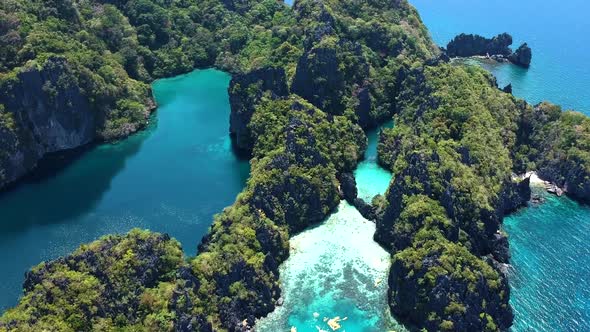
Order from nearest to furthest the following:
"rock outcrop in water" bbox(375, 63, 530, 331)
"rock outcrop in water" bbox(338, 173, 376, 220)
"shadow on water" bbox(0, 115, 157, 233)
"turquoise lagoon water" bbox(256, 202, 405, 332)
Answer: "rock outcrop in water" bbox(375, 63, 530, 331)
"turquoise lagoon water" bbox(256, 202, 405, 332)
"rock outcrop in water" bbox(338, 173, 376, 220)
"shadow on water" bbox(0, 115, 157, 233)

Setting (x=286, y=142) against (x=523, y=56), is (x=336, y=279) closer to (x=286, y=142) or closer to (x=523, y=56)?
(x=286, y=142)

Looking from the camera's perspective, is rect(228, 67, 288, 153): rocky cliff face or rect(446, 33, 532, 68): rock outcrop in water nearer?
rect(228, 67, 288, 153): rocky cliff face

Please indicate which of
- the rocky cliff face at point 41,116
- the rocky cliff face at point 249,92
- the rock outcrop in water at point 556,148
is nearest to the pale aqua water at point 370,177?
the rocky cliff face at point 249,92

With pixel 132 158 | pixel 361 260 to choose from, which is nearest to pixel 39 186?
pixel 132 158

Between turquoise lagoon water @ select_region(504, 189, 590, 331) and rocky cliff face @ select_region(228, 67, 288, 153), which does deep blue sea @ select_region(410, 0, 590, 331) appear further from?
rocky cliff face @ select_region(228, 67, 288, 153)

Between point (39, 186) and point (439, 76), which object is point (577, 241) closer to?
point (439, 76)

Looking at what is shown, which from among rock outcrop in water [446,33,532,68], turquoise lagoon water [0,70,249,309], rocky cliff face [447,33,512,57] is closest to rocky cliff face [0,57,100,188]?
turquoise lagoon water [0,70,249,309]

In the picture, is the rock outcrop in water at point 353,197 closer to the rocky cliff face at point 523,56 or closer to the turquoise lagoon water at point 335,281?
the turquoise lagoon water at point 335,281
